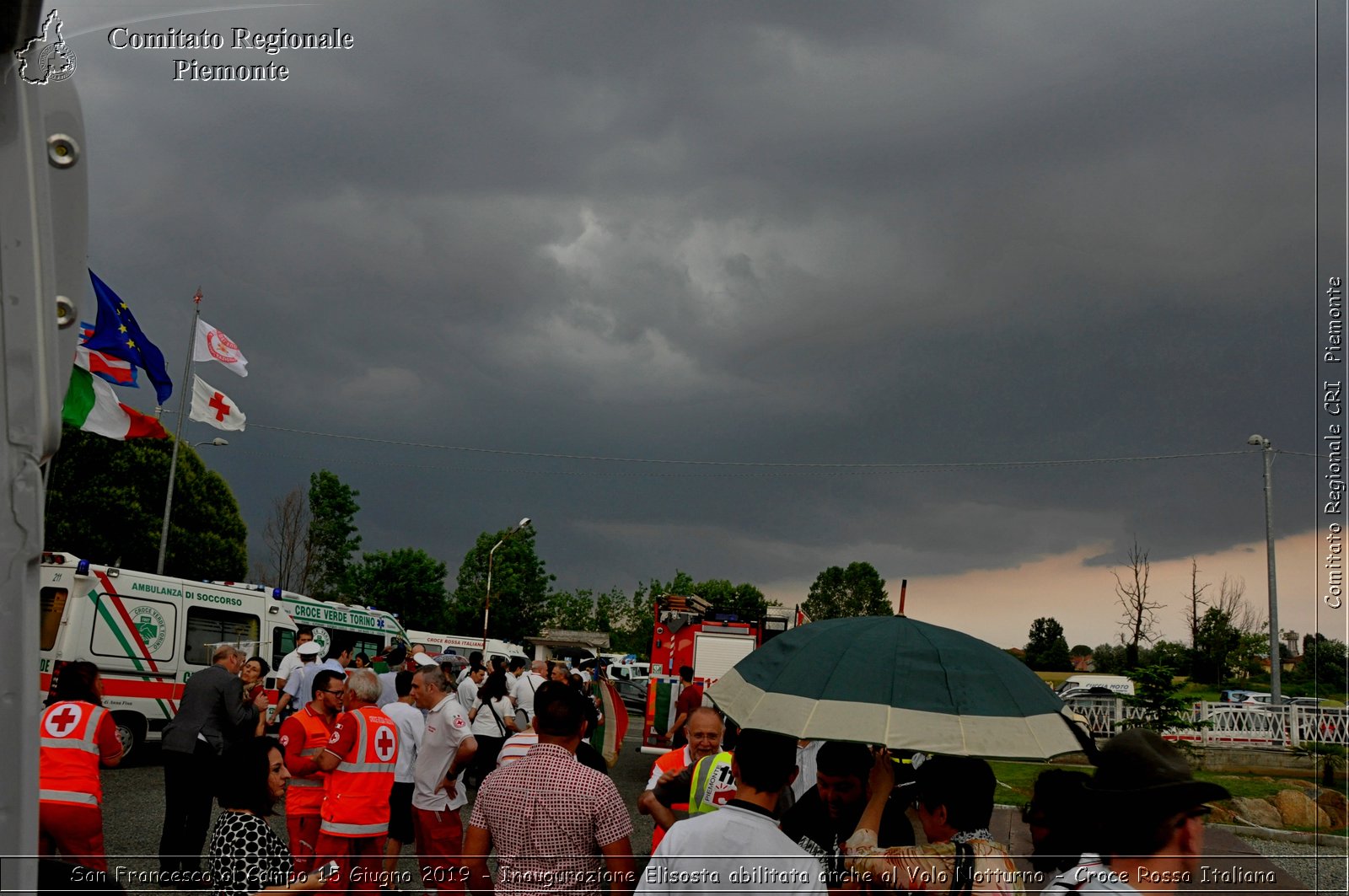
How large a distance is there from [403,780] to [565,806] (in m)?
4.52

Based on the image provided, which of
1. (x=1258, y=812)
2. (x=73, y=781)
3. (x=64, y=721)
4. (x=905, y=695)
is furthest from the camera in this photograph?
(x=1258, y=812)

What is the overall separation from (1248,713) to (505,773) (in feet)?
69.4

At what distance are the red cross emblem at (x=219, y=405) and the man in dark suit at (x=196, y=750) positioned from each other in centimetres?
1398

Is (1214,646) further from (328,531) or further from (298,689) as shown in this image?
(328,531)

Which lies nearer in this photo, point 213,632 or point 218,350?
point 213,632

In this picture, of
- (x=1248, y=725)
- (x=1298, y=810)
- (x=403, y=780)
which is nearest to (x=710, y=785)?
(x=403, y=780)

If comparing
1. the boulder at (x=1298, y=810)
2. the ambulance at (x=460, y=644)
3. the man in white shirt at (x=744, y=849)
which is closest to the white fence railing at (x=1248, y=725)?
the boulder at (x=1298, y=810)

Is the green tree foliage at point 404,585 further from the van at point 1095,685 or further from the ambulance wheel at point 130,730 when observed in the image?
the ambulance wheel at point 130,730

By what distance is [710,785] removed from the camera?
5.31m

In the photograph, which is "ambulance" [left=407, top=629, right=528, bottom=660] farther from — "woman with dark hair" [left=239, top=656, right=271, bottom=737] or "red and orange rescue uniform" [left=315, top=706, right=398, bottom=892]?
"red and orange rescue uniform" [left=315, top=706, right=398, bottom=892]

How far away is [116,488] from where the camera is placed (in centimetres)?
3862

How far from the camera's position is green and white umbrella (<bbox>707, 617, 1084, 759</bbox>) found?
3.91 metres

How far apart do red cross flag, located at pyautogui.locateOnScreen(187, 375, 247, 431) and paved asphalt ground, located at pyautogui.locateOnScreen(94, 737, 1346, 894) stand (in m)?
8.81

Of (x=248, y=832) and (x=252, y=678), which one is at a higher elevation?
(x=252, y=678)
